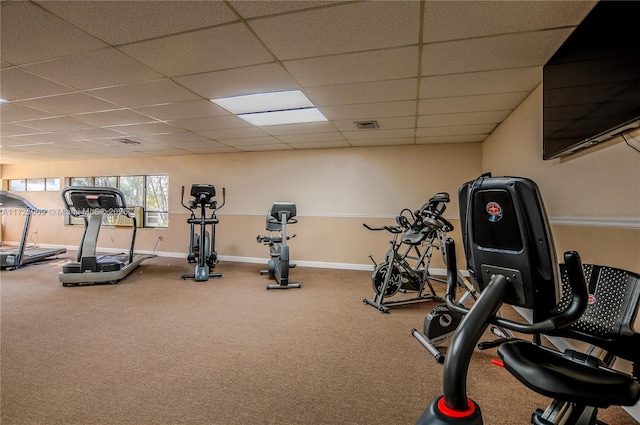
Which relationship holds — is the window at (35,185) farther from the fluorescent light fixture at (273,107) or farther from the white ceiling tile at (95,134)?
the fluorescent light fixture at (273,107)

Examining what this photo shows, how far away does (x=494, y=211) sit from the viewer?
0.97 metres

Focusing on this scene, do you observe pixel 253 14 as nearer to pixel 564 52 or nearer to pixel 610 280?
pixel 564 52

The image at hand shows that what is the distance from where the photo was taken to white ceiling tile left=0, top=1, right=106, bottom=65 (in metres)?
Answer: 1.92

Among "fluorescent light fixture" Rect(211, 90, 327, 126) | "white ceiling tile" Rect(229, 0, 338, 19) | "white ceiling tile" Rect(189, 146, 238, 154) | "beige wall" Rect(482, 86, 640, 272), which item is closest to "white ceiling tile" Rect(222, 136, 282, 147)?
"white ceiling tile" Rect(189, 146, 238, 154)

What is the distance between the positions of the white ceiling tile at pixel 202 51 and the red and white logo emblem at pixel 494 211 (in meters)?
1.96

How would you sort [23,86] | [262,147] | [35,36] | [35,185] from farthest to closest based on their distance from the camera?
[35,185] → [262,147] → [23,86] → [35,36]

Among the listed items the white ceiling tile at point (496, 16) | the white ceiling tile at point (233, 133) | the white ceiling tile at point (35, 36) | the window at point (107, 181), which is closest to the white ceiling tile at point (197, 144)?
the white ceiling tile at point (233, 133)

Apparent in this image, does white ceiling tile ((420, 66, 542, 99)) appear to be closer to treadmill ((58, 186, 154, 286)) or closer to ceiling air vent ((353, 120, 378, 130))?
ceiling air vent ((353, 120, 378, 130))

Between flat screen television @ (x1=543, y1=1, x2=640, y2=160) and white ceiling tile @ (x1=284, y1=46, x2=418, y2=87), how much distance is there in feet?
3.32

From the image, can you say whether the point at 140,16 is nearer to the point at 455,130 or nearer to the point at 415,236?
the point at 415,236

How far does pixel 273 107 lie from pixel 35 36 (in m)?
2.14

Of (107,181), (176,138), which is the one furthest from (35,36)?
(107,181)

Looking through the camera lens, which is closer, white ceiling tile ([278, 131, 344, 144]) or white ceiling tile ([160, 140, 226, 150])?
white ceiling tile ([278, 131, 344, 144])

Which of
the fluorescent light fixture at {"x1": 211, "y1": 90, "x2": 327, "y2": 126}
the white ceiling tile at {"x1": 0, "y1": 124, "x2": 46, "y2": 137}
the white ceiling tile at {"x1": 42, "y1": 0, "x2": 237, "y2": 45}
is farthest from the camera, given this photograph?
the white ceiling tile at {"x1": 0, "y1": 124, "x2": 46, "y2": 137}
